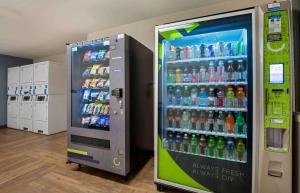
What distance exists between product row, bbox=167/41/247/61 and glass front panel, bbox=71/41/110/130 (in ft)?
3.01

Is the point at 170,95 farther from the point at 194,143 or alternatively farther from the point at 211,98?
the point at 194,143

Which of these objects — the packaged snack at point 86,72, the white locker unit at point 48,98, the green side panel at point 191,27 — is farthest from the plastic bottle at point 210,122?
the white locker unit at point 48,98

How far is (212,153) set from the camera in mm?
1642

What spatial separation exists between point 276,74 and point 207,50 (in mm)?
646

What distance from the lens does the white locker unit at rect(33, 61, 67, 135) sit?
4238mm

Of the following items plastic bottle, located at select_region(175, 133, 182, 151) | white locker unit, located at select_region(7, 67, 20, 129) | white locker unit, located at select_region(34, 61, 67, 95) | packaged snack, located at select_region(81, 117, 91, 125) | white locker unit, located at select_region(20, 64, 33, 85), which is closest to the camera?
plastic bottle, located at select_region(175, 133, 182, 151)

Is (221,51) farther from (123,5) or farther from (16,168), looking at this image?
(16,168)

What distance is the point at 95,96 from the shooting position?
2279 mm

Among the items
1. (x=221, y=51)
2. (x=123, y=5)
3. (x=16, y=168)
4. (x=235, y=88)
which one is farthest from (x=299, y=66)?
(x=16, y=168)

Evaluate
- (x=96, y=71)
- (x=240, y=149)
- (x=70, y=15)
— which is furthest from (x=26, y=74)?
(x=240, y=149)

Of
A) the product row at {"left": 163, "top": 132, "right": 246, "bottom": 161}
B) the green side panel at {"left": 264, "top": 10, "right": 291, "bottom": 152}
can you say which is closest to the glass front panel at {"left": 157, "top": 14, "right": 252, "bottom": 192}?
the product row at {"left": 163, "top": 132, "right": 246, "bottom": 161}

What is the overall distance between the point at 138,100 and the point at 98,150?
0.82m

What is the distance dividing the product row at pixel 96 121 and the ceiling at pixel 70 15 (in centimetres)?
161

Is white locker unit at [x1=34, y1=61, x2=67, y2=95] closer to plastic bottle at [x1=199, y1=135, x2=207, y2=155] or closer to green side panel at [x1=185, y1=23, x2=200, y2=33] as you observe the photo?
green side panel at [x1=185, y1=23, x2=200, y2=33]
